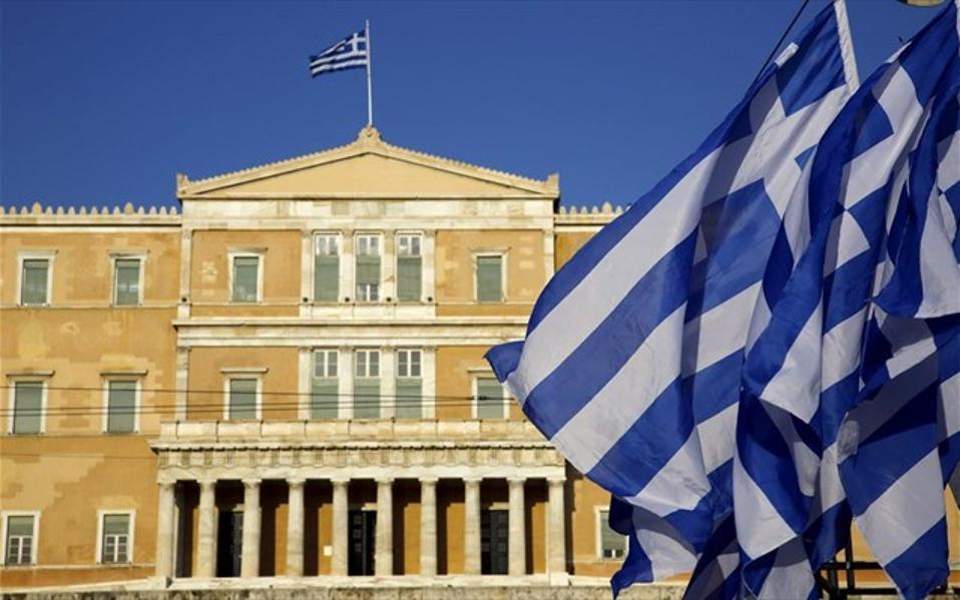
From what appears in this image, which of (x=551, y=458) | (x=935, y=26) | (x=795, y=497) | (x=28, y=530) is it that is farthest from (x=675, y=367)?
(x=28, y=530)

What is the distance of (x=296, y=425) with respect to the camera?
147 ft

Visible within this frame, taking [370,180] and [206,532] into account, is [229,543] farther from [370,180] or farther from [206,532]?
[370,180]

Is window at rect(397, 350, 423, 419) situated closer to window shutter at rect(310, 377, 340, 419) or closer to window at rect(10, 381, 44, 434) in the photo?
window shutter at rect(310, 377, 340, 419)

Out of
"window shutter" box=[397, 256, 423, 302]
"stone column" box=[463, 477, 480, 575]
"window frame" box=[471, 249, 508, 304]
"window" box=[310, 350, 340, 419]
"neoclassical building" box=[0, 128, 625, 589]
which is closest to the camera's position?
"stone column" box=[463, 477, 480, 575]

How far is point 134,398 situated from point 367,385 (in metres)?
7.19

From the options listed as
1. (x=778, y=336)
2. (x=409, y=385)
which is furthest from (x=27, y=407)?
(x=778, y=336)

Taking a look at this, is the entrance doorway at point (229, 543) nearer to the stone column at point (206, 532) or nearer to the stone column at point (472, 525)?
the stone column at point (206, 532)

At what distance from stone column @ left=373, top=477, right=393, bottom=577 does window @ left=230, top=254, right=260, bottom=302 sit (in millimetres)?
7409

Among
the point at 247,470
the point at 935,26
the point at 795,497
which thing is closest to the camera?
the point at 795,497

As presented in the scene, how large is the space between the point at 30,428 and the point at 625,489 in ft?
124

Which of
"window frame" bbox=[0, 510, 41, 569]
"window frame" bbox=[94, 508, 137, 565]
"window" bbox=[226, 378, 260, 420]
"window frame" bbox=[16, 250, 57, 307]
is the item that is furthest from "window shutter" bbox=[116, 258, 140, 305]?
"window frame" bbox=[0, 510, 41, 569]

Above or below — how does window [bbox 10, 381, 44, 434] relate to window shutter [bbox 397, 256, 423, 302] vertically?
below

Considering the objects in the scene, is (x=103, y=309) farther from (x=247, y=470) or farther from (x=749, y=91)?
(x=749, y=91)

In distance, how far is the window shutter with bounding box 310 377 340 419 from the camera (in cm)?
4609
